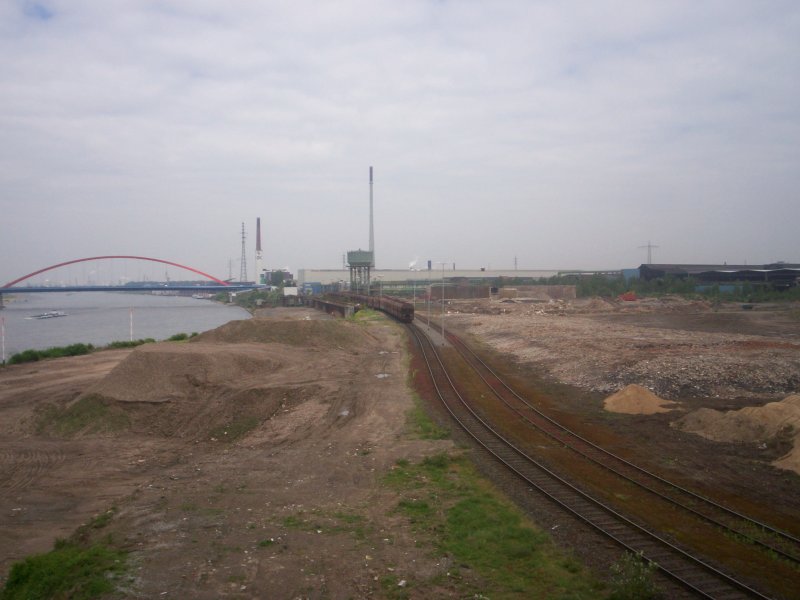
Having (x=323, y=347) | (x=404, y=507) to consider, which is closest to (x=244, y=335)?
(x=323, y=347)

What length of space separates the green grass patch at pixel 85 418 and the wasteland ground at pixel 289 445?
6 cm

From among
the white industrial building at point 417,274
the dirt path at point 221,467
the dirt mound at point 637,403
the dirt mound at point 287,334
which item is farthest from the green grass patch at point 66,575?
the white industrial building at point 417,274

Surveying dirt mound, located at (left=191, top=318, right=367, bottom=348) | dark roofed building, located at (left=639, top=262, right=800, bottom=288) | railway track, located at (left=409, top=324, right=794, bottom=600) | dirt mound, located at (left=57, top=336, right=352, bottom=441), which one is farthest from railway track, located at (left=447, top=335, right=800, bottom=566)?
dark roofed building, located at (left=639, top=262, right=800, bottom=288)

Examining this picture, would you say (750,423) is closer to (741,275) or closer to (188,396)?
(188,396)

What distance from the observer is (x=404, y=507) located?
8.80m

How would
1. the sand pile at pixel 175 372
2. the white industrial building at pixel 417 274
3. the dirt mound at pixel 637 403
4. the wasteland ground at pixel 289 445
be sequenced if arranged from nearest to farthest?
the wasteland ground at pixel 289 445
the dirt mound at pixel 637 403
the sand pile at pixel 175 372
the white industrial building at pixel 417 274

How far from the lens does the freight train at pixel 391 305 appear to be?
44.4m

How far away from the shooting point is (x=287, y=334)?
96.3ft

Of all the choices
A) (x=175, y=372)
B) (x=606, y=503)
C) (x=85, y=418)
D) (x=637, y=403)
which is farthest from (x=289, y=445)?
(x=637, y=403)

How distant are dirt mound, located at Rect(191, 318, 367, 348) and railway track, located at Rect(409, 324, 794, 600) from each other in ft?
44.2

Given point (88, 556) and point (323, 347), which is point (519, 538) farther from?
point (323, 347)

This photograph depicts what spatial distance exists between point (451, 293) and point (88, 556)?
73108 millimetres

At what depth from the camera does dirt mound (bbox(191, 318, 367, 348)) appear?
28891mm

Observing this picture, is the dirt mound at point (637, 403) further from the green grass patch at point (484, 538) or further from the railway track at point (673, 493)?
the green grass patch at point (484, 538)
